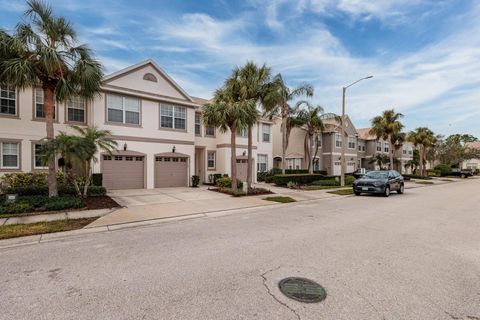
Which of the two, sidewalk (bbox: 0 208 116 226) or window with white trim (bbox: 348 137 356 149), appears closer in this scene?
sidewalk (bbox: 0 208 116 226)

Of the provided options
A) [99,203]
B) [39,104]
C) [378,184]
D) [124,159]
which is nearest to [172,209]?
[99,203]

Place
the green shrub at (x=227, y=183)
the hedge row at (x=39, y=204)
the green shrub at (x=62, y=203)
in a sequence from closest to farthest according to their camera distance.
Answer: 1. the hedge row at (x=39, y=204)
2. the green shrub at (x=62, y=203)
3. the green shrub at (x=227, y=183)

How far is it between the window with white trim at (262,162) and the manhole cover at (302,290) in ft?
68.2

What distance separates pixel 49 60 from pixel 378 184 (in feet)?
58.3

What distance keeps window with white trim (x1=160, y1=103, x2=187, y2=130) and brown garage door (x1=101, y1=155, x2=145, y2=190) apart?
3036 mm

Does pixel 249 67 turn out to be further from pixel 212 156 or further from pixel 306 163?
pixel 306 163

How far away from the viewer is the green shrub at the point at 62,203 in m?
9.62

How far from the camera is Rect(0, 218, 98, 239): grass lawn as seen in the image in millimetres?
6749

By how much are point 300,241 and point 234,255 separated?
190cm

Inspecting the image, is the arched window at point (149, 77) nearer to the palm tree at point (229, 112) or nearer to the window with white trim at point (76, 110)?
the window with white trim at point (76, 110)

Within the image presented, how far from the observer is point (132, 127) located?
16922 mm

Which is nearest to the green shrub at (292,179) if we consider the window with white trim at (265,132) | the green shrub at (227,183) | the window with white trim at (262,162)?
the window with white trim at (262,162)

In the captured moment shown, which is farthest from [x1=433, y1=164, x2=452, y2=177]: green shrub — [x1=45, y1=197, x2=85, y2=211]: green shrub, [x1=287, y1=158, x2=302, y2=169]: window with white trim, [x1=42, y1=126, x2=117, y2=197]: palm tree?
[x1=45, y1=197, x2=85, y2=211]: green shrub

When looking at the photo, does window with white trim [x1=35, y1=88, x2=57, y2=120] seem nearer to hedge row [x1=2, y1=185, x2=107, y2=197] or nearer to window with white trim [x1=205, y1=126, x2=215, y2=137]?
hedge row [x1=2, y1=185, x2=107, y2=197]
